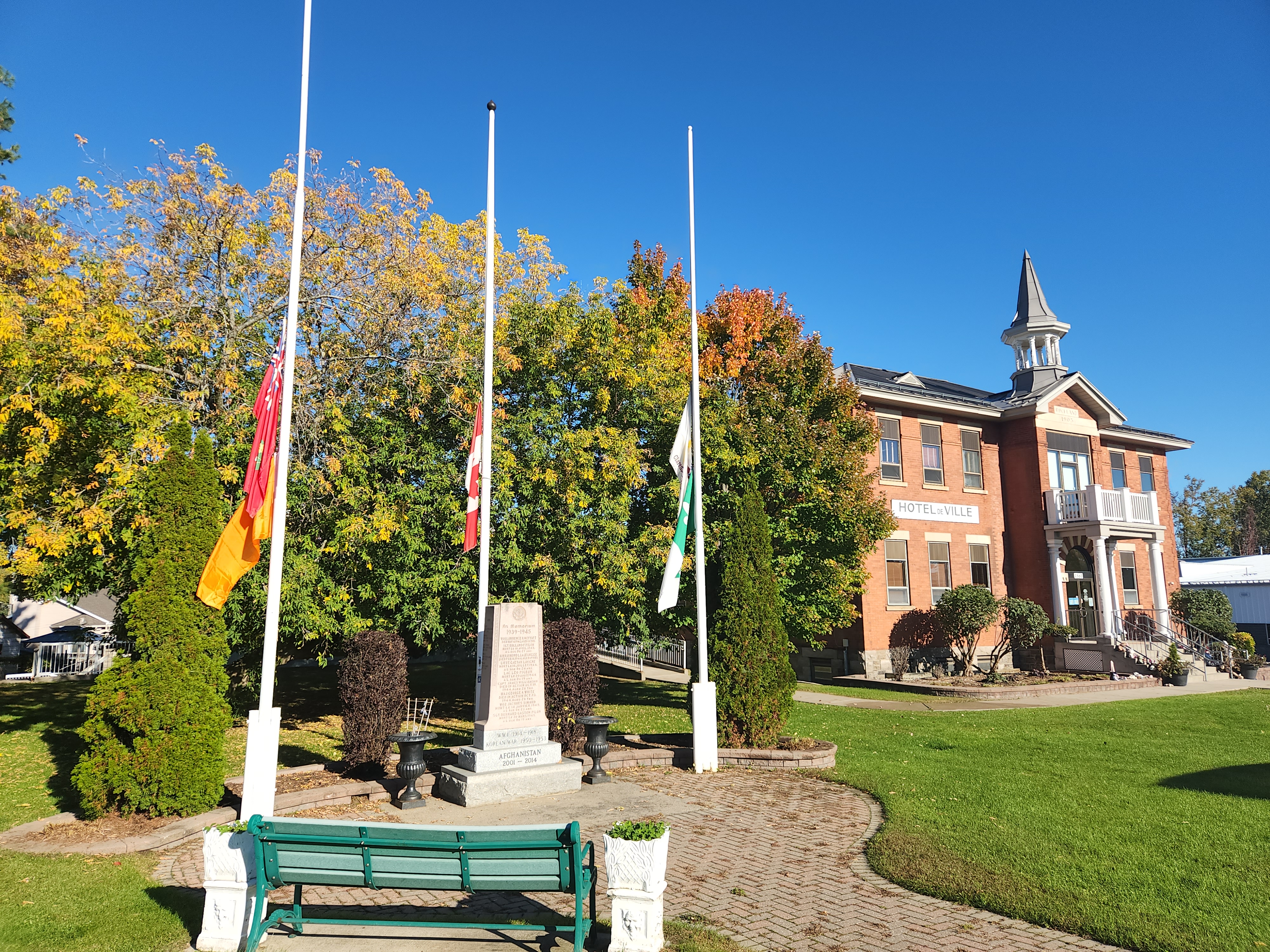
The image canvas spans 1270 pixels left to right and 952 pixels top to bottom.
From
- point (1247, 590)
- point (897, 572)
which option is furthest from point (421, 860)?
point (1247, 590)

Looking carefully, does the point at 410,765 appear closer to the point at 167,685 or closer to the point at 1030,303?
the point at 167,685

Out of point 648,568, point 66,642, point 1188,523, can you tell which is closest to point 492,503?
point 648,568

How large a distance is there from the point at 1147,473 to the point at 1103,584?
9269 mm

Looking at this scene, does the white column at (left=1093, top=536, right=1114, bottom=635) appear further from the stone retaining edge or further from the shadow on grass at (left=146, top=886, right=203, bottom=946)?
the shadow on grass at (left=146, top=886, right=203, bottom=946)

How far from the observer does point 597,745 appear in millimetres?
11148

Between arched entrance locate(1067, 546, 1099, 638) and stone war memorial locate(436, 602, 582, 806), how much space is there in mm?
24909

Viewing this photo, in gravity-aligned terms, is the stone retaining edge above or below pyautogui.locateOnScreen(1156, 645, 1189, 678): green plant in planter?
below

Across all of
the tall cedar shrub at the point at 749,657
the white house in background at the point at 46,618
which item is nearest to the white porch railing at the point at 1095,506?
the tall cedar shrub at the point at 749,657

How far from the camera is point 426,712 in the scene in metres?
13.4

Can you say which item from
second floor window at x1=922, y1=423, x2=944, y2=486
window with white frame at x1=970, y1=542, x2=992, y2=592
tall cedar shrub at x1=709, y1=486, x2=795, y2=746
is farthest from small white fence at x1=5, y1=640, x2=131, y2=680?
window with white frame at x1=970, y1=542, x2=992, y2=592

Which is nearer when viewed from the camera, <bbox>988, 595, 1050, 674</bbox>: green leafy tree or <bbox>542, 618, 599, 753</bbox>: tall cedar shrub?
<bbox>542, 618, 599, 753</bbox>: tall cedar shrub

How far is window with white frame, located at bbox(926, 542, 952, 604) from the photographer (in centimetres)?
2744

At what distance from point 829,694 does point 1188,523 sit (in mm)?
72547

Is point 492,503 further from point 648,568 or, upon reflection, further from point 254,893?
point 254,893
